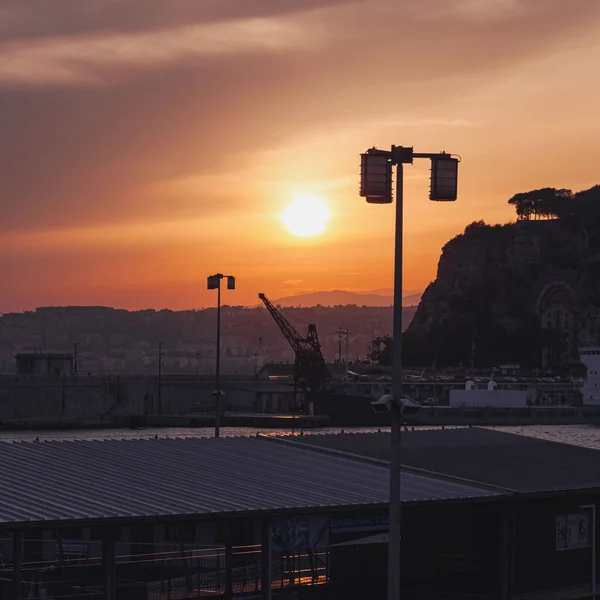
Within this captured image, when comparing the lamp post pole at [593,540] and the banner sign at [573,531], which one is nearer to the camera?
the lamp post pole at [593,540]

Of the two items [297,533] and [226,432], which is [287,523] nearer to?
[297,533]

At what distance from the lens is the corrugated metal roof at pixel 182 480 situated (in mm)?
31047

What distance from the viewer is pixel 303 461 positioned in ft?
133

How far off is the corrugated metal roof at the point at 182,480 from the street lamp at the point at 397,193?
6.39 metres

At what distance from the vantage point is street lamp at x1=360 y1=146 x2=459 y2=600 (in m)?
24.3

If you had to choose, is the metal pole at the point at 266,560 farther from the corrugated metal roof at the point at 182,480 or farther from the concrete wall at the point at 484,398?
the concrete wall at the point at 484,398

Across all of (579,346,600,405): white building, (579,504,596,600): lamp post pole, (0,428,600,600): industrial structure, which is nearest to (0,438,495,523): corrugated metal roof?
(0,428,600,600): industrial structure

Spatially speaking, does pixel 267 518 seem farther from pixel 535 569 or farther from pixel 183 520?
pixel 535 569

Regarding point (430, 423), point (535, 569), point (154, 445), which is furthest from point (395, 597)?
point (430, 423)

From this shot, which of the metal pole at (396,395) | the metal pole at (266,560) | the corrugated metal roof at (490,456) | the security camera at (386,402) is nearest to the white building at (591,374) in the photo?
the corrugated metal roof at (490,456)

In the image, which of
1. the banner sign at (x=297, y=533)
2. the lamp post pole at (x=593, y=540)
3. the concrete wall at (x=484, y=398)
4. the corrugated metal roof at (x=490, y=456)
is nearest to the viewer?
the banner sign at (x=297, y=533)

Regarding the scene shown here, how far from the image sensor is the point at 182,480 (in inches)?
1385

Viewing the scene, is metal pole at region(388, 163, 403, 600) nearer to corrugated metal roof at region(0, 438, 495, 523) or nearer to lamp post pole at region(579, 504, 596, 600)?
corrugated metal roof at region(0, 438, 495, 523)

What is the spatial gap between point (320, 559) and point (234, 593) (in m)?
5.86
